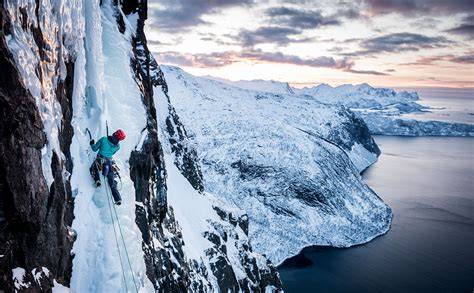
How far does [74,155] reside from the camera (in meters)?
14.4

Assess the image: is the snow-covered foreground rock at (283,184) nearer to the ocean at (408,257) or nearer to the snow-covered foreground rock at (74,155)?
the ocean at (408,257)

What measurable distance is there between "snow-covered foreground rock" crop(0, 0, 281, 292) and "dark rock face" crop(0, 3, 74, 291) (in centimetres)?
3

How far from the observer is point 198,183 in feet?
184

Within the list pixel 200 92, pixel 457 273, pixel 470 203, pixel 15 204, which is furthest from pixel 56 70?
pixel 200 92

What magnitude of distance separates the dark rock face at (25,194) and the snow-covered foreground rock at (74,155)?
0.10 feet

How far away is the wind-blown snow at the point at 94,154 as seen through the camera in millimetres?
13141

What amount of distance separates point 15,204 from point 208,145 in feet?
406

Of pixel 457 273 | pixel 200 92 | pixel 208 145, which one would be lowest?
pixel 457 273

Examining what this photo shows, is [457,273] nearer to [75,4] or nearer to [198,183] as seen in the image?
[198,183]

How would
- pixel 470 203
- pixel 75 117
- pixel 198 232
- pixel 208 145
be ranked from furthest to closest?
1. pixel 208 145
2. pixel 470 203
3. pixel 198 232
4. pixel 75 117

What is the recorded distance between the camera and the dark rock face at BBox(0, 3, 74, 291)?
28.8 ft

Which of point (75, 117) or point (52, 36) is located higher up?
point (52, 36)

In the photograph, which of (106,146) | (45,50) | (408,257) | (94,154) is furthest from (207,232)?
(408,257)

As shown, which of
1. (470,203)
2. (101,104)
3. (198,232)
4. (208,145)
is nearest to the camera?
(101,104)
